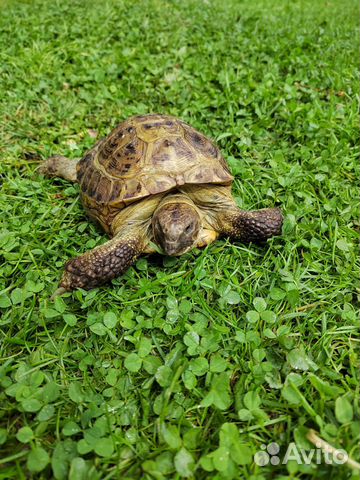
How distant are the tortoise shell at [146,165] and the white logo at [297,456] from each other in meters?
1.86

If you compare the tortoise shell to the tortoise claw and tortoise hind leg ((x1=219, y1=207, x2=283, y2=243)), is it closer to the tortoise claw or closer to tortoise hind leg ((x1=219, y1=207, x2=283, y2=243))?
tortoise hind leg ((x1=219, y1=207, x2=283, y2=243))

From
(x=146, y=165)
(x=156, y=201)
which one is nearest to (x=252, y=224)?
(x=156, y=201)

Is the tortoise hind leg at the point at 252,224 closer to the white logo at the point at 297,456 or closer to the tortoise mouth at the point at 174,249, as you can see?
the tortoise mouth at the point at 174,249

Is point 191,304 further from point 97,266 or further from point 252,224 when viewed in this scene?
point 252,224

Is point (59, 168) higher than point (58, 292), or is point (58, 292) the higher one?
point (59, 168)

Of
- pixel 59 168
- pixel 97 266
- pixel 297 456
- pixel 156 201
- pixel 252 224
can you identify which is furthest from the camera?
pixel 59 168

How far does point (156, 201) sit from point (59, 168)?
4.33 ft

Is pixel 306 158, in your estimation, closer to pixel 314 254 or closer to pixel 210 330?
pixel 314 254

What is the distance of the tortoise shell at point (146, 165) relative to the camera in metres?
2.96

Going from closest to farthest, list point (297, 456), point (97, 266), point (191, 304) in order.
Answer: point (297, 456) → point (191, 304) → point (97, 266)

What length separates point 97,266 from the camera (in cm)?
267

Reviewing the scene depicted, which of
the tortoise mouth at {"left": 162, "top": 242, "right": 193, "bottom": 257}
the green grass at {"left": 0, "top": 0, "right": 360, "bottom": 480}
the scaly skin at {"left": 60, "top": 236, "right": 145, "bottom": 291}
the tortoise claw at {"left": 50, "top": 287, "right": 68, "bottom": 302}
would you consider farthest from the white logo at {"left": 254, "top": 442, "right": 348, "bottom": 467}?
the tortoise claw at {"left": 50, "top": 287, "right": 68, "bottom": 302}

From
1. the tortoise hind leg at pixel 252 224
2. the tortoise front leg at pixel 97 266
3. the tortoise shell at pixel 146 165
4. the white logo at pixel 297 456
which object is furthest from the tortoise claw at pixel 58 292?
the white logo at pixel 297 456

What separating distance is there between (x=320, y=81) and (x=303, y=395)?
4559 millimetres
